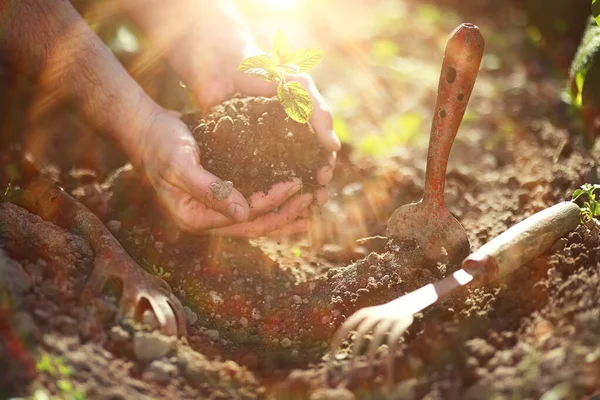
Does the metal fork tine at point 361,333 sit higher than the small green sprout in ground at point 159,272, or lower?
lower

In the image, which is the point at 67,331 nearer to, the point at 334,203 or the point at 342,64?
the point at 334,203

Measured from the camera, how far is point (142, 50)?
302cm

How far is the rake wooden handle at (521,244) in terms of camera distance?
5.96 feet

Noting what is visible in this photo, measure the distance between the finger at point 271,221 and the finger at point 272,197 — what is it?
7cm

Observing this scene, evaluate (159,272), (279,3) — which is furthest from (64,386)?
(279,3)

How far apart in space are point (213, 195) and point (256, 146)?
272 mm

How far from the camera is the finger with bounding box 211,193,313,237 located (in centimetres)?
233

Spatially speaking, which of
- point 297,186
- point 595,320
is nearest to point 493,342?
point 595,320

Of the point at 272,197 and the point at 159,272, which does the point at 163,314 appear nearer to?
the point at 159,272

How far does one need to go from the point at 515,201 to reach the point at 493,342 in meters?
1.09

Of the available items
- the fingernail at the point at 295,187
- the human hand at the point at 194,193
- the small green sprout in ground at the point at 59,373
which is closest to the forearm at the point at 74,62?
the human hand at the point at 194,193

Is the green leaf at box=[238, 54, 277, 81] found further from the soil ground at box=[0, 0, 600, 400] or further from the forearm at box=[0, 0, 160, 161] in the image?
the soil ground at box=[0, 0, 600, 400]

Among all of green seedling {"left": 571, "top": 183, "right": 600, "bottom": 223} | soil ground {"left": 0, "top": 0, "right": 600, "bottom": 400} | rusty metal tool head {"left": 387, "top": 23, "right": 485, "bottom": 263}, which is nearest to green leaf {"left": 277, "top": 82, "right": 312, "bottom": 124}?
rusty metal tool head {"left": 387, "top": 23, "right": 485, "bottom": 263}

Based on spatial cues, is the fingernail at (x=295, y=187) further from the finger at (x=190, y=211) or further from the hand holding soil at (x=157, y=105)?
the finger at (x=190, y=211)
